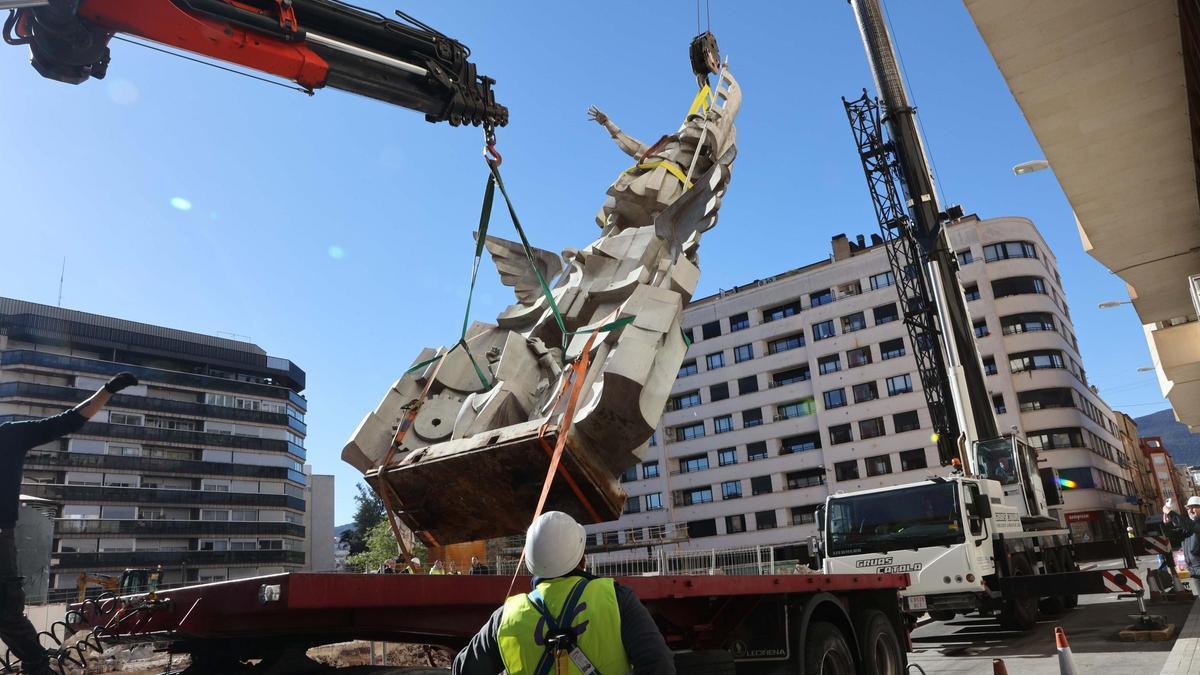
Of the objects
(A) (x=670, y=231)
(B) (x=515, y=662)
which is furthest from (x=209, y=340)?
(B) (x=515, y=662)

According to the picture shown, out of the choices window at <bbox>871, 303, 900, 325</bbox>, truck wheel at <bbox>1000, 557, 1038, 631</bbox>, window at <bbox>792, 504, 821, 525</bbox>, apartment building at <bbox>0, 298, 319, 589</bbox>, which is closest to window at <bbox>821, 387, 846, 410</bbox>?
window at <bbox>871, 303, 900, 325</bbox>

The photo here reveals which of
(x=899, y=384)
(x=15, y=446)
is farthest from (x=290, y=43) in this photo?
(x=899, y=384)

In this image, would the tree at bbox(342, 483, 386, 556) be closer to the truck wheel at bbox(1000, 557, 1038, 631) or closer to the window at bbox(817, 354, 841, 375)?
the window at bbox(817, 354, 841, 375)

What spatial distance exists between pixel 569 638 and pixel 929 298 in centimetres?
1639

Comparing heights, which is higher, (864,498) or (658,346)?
(658,346)

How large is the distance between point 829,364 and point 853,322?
278 centimetres

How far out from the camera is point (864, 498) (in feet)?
38.0

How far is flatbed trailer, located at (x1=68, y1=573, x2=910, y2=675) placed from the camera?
2895 millimetres

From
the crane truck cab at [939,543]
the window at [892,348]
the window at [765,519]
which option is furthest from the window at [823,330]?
the crane truck cab at [939,543]

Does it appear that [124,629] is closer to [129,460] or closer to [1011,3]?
[1011,3]

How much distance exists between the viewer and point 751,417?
49594 millimetres

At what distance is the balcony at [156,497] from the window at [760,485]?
35.9 meters

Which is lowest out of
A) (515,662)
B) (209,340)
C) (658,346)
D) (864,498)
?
(515,662)

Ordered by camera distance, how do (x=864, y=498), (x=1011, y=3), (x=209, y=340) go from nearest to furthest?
(x=1011, y=3), (x=864, y=498), (x=209, y=340)
